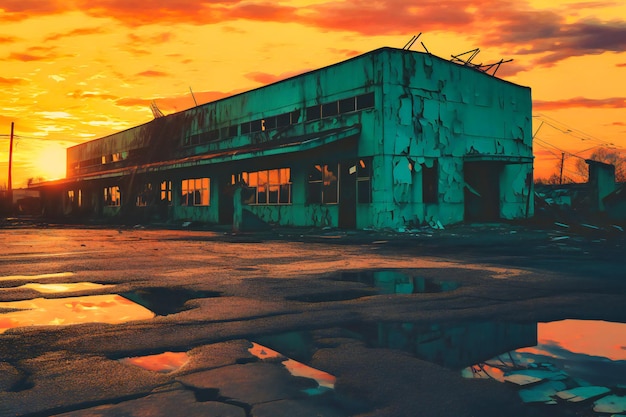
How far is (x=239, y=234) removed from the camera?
2380cm

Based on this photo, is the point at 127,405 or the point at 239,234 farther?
the point at 239,234

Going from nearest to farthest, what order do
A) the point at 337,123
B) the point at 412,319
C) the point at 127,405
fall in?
1. the point at 127,405
2. the point at 412,319
3. the point at 337,123

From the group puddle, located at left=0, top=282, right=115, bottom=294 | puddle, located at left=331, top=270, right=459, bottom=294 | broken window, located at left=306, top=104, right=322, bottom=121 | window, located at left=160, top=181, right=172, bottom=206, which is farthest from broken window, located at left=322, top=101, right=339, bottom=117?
puddle, located at left=0, top=282, right=115, bottom=294

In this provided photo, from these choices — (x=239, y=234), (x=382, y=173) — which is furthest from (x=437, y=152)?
(x=239, y=234)

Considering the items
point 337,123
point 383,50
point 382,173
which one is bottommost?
point 382,173

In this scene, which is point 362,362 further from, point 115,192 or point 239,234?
point 115,192

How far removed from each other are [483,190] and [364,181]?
7877 mm

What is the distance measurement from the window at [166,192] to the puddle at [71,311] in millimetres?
35354

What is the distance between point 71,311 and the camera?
21.6 ft

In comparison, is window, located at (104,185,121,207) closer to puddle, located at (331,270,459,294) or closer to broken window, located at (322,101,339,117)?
broken window, located at (322,101,339,117)

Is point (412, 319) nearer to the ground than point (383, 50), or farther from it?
nearer to the ground

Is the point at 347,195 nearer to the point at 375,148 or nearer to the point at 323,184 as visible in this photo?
the point at 323,184

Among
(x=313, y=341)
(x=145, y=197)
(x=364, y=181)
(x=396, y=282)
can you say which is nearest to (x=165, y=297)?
(x=313, y=341)

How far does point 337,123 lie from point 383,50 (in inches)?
162
